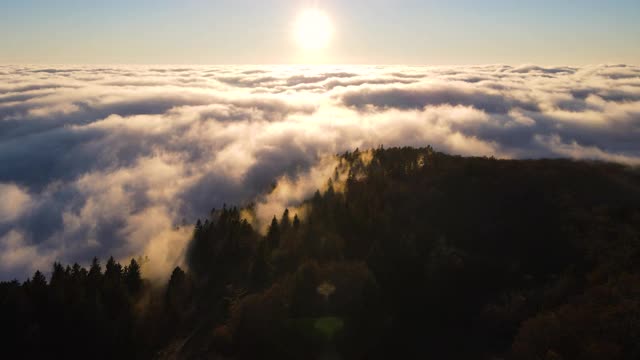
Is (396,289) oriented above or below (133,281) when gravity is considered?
above

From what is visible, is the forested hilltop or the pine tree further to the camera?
the pine tree

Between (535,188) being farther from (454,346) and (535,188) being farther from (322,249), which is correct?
(454,346)

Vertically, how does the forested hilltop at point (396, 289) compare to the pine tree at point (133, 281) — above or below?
above

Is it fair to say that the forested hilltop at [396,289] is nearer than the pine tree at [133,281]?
Yes

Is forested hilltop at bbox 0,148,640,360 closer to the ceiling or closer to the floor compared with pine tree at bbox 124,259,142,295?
closer to the ceiling

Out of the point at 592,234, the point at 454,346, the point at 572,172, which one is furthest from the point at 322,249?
the point at 572,172

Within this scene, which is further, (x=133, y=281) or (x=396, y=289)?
(x=133, y=281)

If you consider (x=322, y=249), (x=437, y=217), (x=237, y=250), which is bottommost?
(x=237, y=250)

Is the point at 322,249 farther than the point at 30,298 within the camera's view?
Yes
